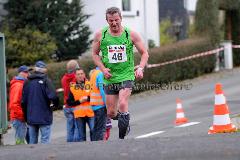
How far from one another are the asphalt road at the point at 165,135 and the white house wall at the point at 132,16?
520 centimetres

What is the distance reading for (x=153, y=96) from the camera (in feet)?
80.0

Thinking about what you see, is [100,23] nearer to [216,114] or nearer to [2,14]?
[2,14]

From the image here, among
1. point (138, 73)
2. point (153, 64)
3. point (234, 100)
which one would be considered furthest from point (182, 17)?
point (138, 73)

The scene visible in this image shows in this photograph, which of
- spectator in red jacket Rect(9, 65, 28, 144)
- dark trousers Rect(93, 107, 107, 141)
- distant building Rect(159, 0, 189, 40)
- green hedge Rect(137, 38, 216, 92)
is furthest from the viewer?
distant building Rect(159, 0, 189, 40)

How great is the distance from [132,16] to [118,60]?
2319cm

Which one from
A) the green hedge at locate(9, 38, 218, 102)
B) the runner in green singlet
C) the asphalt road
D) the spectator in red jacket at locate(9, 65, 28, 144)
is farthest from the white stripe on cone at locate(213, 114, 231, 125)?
the green hedge at locate(9, 38, 218, 102)

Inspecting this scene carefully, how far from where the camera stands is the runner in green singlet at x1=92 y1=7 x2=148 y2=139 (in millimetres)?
9688

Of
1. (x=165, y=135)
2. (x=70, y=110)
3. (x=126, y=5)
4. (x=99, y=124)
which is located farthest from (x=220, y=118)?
(x=126, y=5)

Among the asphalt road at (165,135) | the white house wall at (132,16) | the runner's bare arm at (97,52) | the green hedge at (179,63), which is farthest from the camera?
the white house wall at (132,16)

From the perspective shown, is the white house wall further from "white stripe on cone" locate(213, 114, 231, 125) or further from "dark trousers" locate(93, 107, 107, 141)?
"white stripe on cone" locate(213, 114, 231, 125)

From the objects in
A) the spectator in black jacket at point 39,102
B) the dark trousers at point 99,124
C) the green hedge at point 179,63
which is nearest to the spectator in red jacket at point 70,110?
the spectator in black jacket at point 39,102

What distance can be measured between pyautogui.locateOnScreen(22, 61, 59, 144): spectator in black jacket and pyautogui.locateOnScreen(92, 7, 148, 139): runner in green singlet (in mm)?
2393

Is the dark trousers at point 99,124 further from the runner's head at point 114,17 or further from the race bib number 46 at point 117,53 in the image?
the runner's head at point 114,17

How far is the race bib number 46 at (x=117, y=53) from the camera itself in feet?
32.0
